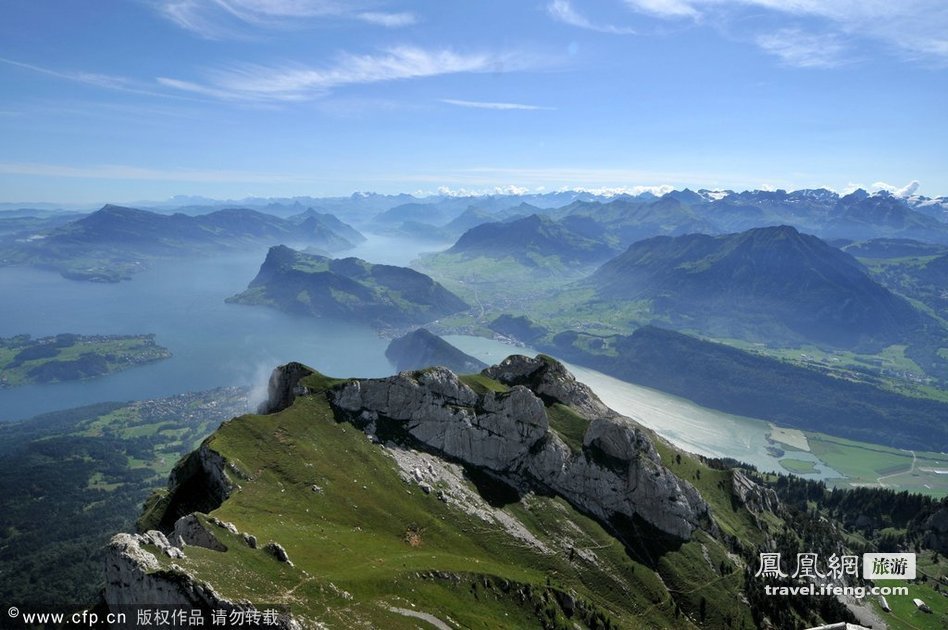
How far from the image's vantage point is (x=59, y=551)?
199 meters

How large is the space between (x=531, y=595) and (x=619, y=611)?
23451 millimetres

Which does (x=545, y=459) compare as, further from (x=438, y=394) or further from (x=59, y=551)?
(x=59, y=551)

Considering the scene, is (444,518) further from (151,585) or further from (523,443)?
(151,585)

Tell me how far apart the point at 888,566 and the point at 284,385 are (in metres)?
196

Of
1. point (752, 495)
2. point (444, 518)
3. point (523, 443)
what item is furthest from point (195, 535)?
point (752, 495)

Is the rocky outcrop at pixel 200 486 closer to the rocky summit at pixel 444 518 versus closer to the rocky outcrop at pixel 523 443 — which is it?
the rocky summit at pixel 444 518

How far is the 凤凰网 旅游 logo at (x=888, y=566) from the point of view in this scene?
162 m

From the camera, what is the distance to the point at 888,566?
16900 centimetres

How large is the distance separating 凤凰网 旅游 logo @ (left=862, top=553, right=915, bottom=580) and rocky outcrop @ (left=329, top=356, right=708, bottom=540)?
226 feet

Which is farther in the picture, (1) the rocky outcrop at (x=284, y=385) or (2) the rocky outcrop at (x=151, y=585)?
(1) the rocky outcrop at (x=284, y=385)

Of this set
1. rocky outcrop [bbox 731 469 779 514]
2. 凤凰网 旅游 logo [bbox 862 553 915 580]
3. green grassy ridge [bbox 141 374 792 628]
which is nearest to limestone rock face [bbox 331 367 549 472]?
green grassy ridge [bbox 141 374 792 628]

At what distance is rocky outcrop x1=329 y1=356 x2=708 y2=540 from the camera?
409 feet

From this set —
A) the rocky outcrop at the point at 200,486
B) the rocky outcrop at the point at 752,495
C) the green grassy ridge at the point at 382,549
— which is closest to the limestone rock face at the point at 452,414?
the green grassy ridge at the point at 382,549

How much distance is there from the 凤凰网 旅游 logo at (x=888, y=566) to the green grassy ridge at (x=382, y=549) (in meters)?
67.4
